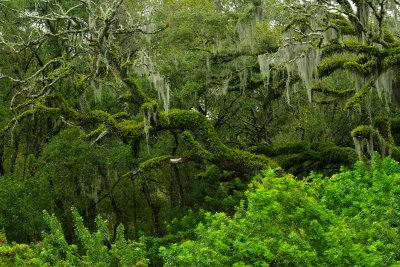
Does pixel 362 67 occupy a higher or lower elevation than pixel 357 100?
higher

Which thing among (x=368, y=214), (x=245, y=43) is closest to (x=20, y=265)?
(x=368, y=214)

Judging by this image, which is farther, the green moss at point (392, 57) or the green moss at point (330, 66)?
the green moss at point (330, 66)

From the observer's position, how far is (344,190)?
8938 mm

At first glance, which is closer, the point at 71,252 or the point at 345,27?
the point at 71,252

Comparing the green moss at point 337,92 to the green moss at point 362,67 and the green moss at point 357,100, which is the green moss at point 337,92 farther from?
the green moss at point 357,100

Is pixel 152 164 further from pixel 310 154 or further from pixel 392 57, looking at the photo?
pixel 392 57

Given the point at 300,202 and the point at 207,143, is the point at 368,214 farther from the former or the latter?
the point at 207,143

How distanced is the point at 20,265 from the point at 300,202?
5.15 m

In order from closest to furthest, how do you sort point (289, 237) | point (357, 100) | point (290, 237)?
1. point (290, 237)
2. point (289, 237)
3. point (357, 100)

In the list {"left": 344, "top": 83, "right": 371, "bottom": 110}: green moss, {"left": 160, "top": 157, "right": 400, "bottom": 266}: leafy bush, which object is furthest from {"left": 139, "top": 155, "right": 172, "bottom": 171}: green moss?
{"left": 344, "top": 83, "right": 371, "bottom": 110}: green moss

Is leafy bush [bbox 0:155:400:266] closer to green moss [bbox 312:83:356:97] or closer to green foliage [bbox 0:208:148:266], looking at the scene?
green foliage [bbox 0:208:148:266]

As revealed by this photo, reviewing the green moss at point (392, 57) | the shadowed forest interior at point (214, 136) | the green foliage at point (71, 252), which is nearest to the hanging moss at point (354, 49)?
the shadowed forest interior at point (214, 136)

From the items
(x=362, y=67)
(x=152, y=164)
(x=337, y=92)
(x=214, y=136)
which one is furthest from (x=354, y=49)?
(x=152, y=164)

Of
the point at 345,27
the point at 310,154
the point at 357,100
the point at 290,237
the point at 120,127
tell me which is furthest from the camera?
the point at 345,27
